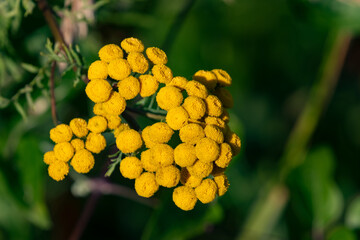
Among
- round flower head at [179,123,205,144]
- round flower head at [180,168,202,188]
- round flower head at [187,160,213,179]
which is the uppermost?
round flower head at [179,123,205,144]

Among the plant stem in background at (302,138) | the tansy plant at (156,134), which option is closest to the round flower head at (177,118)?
the tansy plant at (156,134)

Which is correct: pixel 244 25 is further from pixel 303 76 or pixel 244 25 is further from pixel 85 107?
pixel 85 107

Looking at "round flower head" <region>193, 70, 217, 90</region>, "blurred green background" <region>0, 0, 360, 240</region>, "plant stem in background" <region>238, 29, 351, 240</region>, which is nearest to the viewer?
"round flower head" <region>193, 70, 217, 90</region>

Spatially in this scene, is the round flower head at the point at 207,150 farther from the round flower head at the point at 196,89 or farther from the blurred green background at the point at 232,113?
the blurred green background at the point at 232,113

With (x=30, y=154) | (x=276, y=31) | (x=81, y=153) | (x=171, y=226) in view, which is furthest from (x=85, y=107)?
(x=276, y=31)

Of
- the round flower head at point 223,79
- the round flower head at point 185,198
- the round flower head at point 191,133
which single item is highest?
the round flower head at point 223,79

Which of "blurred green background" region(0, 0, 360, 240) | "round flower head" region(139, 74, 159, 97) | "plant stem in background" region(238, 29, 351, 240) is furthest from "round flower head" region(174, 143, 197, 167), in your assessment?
"plant stem in background" region(238, 29, 351, 240)

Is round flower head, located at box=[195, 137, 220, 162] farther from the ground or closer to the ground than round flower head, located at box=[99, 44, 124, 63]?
closer to the ground

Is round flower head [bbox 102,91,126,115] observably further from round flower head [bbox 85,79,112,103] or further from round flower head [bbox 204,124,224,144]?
round flower head [bbox 204,124,224,144]
